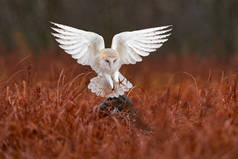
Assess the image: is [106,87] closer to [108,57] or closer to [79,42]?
[108,57]

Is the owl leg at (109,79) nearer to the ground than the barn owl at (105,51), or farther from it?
nearer to the ground

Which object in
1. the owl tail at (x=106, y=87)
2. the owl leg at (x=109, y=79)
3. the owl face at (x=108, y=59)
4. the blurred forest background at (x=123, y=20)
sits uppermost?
the blurred forest background at (x=123, y=20)

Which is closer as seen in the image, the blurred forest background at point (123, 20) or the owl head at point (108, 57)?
the owl head at point (108, 57)

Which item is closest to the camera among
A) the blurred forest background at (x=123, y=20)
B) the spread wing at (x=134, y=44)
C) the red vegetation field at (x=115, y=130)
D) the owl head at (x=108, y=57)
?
the red vegetation field at (x=115, y=130)

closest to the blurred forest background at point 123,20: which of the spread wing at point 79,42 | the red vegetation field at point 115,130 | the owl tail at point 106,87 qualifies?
the red vegetation field at point 115,130

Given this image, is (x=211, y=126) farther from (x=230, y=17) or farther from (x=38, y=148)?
(x=230, y=17)

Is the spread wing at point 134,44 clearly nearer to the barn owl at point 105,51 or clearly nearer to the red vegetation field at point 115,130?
the barn owl at point 105,51

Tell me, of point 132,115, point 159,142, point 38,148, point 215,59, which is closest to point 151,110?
point 132,115

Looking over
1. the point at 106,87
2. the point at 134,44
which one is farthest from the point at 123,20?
the point at 106,87
